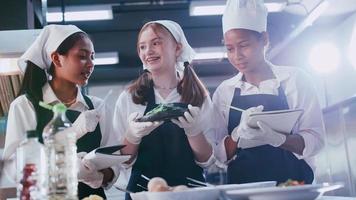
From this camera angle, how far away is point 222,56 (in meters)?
1.90

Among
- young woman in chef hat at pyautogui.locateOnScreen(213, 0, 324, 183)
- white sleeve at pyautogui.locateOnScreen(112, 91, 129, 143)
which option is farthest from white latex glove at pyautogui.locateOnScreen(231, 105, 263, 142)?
white sleeve at pyautogui.locateOnScreen(112, 91, 129, 143)

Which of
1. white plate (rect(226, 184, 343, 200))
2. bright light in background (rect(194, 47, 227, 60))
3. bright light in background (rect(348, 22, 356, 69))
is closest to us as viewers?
white plate (rect(226, 184, 343, 200))

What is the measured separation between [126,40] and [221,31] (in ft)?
1.50

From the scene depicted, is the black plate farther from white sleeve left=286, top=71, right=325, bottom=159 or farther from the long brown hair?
white sleeve left=286, top=71, right=325, bottom=159

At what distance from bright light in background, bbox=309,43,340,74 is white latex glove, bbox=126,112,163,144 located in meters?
0.81

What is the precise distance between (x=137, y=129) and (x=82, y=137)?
0.75 feet

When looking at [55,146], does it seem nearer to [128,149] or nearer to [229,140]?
[128,149]

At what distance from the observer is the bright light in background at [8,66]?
2.06 meters

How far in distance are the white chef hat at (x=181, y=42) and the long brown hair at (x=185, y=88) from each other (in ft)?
0.07

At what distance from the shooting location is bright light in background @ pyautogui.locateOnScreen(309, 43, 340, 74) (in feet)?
6.81

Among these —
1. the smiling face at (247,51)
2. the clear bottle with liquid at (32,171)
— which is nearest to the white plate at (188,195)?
the clear bottle with liquid at (32,171)

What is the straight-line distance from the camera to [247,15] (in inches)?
72.9

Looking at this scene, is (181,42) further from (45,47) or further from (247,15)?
(45,47)

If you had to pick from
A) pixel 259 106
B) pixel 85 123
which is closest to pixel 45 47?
pixel 85 123
